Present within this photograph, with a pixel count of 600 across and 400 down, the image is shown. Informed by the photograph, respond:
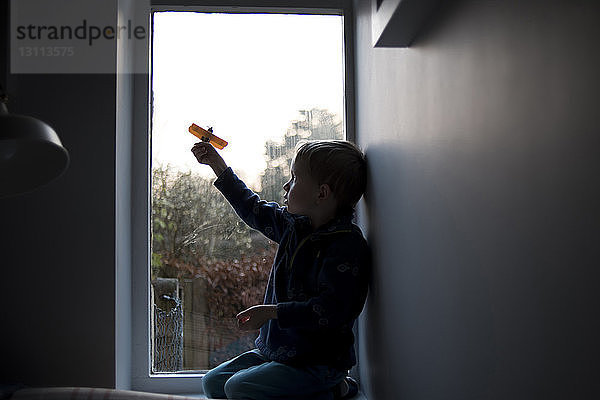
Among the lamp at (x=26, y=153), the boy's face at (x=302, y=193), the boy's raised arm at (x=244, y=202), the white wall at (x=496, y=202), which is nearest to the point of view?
the white wall at (x=496, y=202)

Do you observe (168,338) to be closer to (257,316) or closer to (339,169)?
(257,316)

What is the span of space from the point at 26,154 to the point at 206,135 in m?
0.69

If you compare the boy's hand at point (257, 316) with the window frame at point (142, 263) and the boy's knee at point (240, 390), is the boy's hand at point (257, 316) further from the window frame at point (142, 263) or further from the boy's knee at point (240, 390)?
the window frame at point (142, 263)

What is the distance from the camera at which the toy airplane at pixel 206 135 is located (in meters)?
1.48

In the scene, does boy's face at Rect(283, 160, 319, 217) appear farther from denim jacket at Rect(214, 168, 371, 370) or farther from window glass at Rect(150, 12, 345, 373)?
window glass at Rect(150, 12, 345, 373)

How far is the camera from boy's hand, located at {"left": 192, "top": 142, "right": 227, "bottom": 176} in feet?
4.89

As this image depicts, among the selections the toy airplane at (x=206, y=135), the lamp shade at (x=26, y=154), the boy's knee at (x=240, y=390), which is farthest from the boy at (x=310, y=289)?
the lamp shade at (x=26, y=154)

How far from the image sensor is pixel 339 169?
4.37 feet

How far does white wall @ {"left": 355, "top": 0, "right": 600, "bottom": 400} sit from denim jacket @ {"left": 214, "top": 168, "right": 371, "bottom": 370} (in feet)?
0.43

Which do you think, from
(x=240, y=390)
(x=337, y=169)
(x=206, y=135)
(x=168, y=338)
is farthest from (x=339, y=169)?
(x=168, y=338)

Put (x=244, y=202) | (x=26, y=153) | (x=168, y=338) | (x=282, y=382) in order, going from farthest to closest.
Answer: (x=168, y=338) → (x=244, y=202) → (x=282, y=382) → (x=26, y=153)

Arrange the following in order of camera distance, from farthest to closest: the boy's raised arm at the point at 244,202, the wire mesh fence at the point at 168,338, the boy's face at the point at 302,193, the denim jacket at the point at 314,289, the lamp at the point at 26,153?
the wire mesh fence at the point at 168,338 → the boy's raised arm at the point at 244,202 → the boy's face at the point at 302,193 → the denim jacket at the point at 314,289 → the lamp at the point at 26,153

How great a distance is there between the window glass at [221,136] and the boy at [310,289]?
162 mm

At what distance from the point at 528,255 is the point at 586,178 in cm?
13
